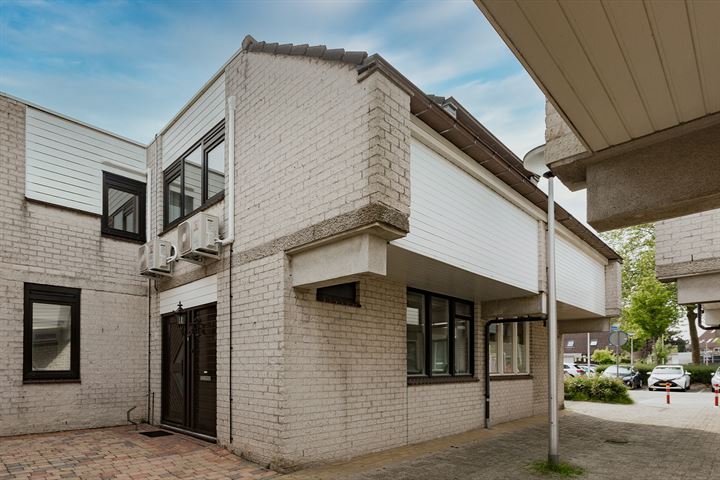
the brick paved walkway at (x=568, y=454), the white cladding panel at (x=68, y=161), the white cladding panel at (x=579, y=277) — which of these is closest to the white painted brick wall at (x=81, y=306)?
the white cladding panel at (x=68, y=161)

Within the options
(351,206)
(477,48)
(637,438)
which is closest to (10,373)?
(351,206)

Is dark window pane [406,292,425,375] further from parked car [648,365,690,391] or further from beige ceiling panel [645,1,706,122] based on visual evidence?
parked car [648,365,690,391]

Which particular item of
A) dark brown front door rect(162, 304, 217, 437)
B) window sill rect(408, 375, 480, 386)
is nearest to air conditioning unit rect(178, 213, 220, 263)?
dark brown front door rect(162, 304, 217, 437)

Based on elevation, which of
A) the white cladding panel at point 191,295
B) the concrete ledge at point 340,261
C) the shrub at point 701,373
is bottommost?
the shrub at point 701,373

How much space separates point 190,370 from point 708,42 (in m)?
8.28

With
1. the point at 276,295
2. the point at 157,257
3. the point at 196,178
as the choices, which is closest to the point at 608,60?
the point at 276,295

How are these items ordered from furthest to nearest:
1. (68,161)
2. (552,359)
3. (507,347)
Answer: (507,347) < (68,161) < (552,359)

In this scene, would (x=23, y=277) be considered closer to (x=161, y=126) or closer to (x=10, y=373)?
(x=10, y=373)

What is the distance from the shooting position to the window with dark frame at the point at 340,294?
23.0 ft

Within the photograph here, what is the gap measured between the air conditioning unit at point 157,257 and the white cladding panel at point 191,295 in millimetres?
415

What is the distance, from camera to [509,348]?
12.8m

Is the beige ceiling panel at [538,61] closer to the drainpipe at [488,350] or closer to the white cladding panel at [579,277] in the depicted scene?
the drainpipe at [488,350]

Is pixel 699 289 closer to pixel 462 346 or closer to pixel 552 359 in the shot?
pixel 552 359

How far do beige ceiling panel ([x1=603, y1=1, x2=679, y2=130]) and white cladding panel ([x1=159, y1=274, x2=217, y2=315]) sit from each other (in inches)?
256
